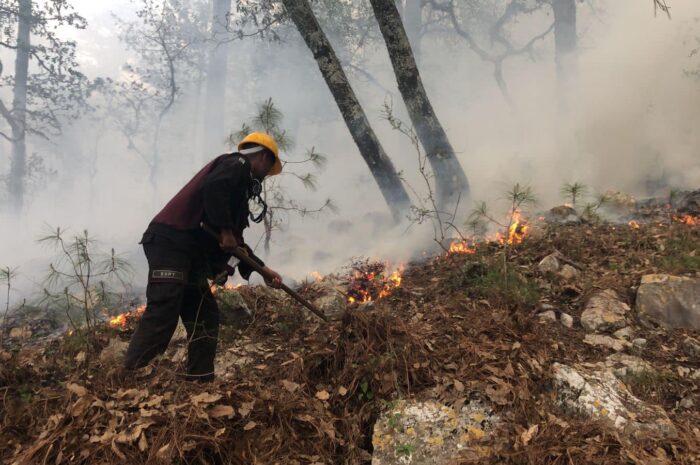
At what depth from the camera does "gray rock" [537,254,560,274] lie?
4234 millimetres

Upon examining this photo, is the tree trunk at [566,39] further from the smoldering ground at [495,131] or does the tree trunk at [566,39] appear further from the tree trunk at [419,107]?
the tree trunk at [419,107]

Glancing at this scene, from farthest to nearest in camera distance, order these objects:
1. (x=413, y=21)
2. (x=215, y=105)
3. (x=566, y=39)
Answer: (x=215, y=105), (x=413, y=21), (x=566, y=39)

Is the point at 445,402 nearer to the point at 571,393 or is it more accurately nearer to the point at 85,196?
the point at 571,393

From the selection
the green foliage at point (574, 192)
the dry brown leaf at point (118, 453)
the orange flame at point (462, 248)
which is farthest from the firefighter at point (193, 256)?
the green foliage at point (574, 192)

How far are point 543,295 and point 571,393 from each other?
1581mm

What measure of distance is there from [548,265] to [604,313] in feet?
3.10

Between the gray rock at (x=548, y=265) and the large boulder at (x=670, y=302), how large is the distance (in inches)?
33.3

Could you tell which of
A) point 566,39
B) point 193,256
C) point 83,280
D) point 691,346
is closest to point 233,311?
point 193,256

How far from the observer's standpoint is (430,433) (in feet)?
7.42

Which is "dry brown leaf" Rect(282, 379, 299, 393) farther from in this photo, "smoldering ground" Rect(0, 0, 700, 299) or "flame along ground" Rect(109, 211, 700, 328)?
"smoldering ground" Rect(0, 0, 700, 299)

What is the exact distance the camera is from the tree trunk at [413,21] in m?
19.5

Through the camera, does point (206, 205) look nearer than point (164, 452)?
No

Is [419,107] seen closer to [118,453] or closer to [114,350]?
[114,350]

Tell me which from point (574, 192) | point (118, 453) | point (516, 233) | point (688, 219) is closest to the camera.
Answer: point (118, 453)
